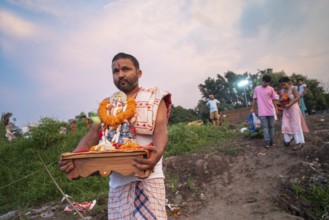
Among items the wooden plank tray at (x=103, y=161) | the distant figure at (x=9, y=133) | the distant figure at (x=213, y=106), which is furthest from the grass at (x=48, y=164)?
the wooden plank tray at (x=103, y=161)

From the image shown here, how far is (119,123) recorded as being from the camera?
186 cm

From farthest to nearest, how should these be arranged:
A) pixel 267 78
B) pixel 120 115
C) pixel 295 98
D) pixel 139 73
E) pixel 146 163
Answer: pixel 267 78 < pixel 295 98 < pixel 139 73 < pixel 120 115 < pixel 146 163

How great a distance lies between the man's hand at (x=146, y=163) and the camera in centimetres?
148

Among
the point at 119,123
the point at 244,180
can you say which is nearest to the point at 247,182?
the point at 244,180

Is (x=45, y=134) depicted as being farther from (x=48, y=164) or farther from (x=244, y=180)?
(x=244, y=180)

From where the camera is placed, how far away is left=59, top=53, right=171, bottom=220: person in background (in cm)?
175

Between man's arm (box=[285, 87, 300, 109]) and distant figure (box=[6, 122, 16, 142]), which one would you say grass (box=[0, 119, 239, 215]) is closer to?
distant figure (box=[6, 122, 16, 142])

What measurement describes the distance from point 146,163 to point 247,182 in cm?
454

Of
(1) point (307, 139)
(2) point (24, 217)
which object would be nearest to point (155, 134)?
(2) point (24, 217)

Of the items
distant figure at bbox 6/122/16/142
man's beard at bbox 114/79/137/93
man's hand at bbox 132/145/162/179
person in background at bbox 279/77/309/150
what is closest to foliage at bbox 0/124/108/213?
distant figure at bbox 6/122/16/142

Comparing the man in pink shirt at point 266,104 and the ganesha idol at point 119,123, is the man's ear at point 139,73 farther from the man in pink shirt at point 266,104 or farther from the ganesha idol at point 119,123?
the man in pink shirt at point 266,104

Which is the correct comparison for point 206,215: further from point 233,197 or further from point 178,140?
point 178,140

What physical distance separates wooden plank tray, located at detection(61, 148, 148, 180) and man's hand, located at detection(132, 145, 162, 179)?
3 centimetres

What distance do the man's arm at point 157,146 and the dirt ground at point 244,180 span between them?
297cm
